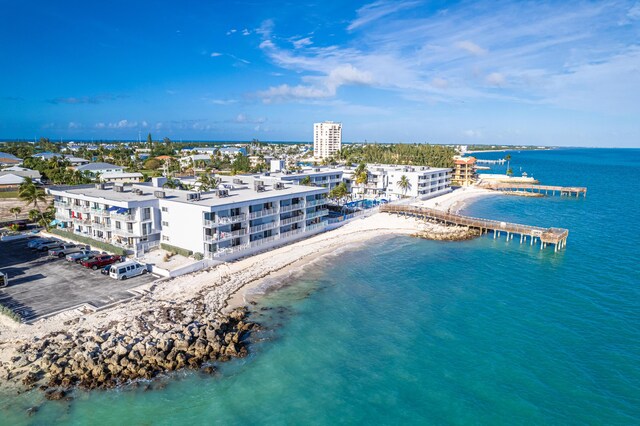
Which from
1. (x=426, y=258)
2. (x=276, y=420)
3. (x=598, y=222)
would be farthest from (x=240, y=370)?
(x=598, y=222)

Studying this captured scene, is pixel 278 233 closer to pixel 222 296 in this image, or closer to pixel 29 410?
pixel 222 296

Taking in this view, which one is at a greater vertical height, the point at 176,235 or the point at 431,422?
the point at 176,235

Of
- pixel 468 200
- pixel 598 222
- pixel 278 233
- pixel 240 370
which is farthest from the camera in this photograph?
pixel 468 200

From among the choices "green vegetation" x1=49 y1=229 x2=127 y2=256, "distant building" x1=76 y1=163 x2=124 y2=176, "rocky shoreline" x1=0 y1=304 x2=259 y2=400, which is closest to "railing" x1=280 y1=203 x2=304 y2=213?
"green vegetation" x1=49 y1=229 x2=127 y2=256

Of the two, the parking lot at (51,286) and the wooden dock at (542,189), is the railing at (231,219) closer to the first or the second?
the parking lot at (51,286)

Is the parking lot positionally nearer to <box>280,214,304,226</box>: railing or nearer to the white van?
the white van
